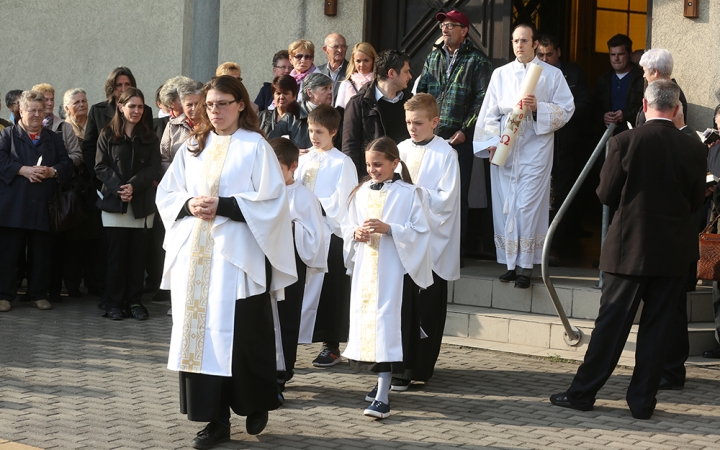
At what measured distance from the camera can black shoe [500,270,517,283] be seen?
8.40 metres

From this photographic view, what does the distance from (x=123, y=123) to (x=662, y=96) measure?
4740 millimetres

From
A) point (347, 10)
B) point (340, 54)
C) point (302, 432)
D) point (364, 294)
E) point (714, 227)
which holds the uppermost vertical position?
point (347, 10)

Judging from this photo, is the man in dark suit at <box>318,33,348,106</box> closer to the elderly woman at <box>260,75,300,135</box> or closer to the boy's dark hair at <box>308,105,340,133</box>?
the elderly woman at <box>260,75,300,135</box>

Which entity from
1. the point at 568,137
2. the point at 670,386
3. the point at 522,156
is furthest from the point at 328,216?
the point at 568,137

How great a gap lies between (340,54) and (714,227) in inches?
145

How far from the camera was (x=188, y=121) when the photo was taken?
9.16m

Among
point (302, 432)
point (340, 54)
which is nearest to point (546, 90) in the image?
point (340, 54)

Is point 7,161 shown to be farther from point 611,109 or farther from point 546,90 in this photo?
point 611,109

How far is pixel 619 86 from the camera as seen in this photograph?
380 inches

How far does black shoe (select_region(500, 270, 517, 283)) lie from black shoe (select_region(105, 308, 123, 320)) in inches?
128

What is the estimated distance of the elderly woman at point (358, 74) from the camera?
8.83 meters

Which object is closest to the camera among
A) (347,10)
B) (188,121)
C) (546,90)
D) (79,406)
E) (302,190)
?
(79,406)

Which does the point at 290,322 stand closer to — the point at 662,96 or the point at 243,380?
the point at 243,380

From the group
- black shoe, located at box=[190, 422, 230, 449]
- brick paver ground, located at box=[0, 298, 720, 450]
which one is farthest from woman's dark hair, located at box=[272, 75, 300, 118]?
black shoe, located at box=[190, 422, 230, 449]
